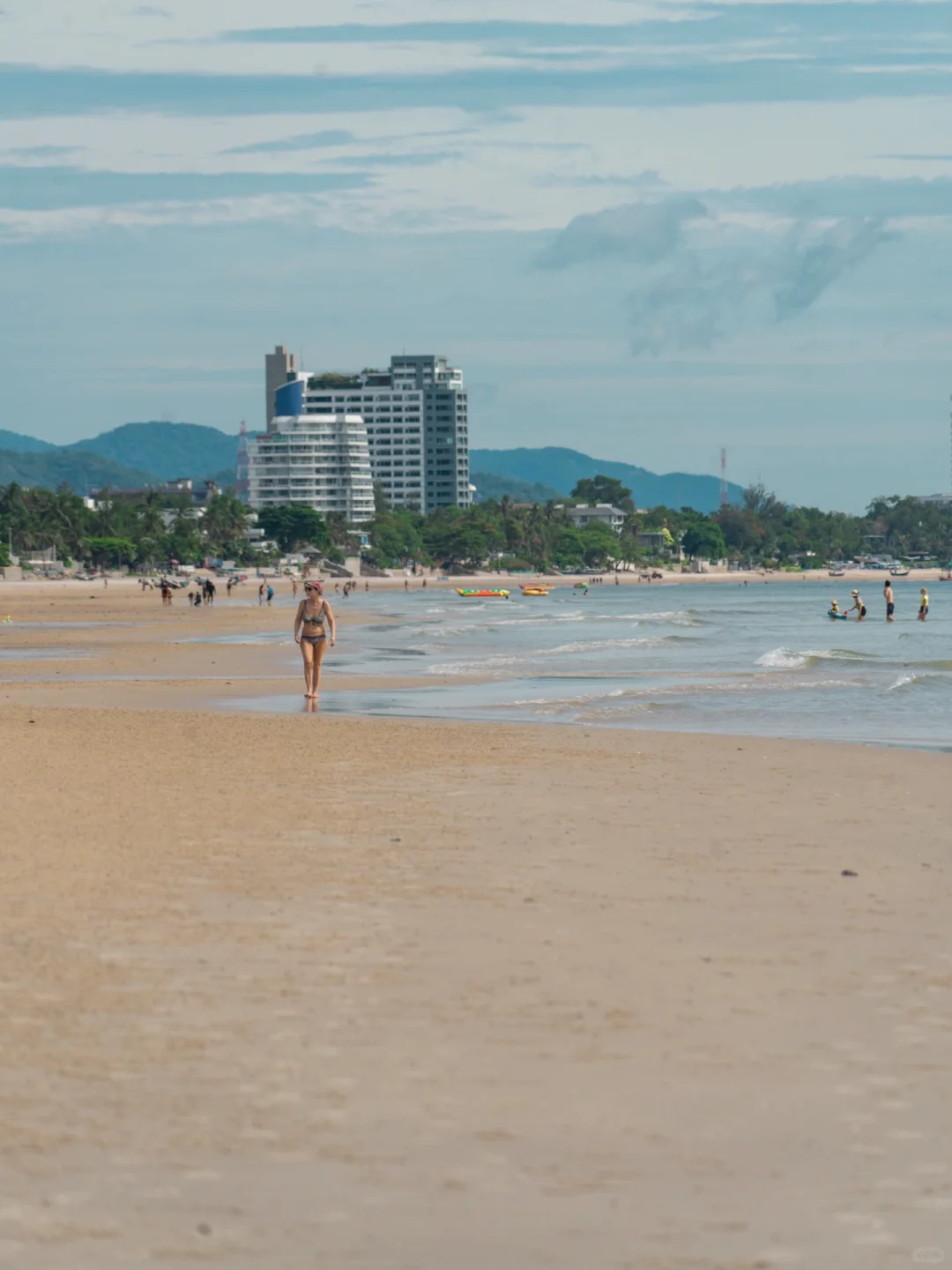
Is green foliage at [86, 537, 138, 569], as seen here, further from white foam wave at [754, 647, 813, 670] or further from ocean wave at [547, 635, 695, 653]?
white foam wave at [754, 647, 813, 670]

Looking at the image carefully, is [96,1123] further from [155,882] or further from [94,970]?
[155,882]

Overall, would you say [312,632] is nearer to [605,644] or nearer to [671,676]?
[671,676]

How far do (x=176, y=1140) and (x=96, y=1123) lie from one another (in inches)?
11.9

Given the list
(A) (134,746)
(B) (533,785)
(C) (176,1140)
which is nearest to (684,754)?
(B) (533,785)

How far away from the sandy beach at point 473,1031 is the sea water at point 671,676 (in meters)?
9.11

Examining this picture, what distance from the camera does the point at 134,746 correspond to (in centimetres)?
1700

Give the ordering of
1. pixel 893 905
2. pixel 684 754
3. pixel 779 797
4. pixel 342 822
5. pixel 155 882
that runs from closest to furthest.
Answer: pixel 893 905 → pixel 155 882 → pixel 342 822 → pixel 779 797 → pixel 684 754

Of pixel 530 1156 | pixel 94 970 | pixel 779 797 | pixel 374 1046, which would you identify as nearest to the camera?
pixel 530 1156

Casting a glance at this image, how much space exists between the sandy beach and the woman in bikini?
10879 millimetres

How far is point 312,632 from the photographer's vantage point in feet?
78.0

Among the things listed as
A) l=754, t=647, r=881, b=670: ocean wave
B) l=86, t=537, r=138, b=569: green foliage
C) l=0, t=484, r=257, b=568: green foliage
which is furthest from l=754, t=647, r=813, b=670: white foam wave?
l=0, t=484, r=257, b=568: green foliage

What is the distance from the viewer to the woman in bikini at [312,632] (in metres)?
23.7

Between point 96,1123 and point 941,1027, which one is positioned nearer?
point 96,1123

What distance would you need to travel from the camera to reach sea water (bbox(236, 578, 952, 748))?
71.9 ft
